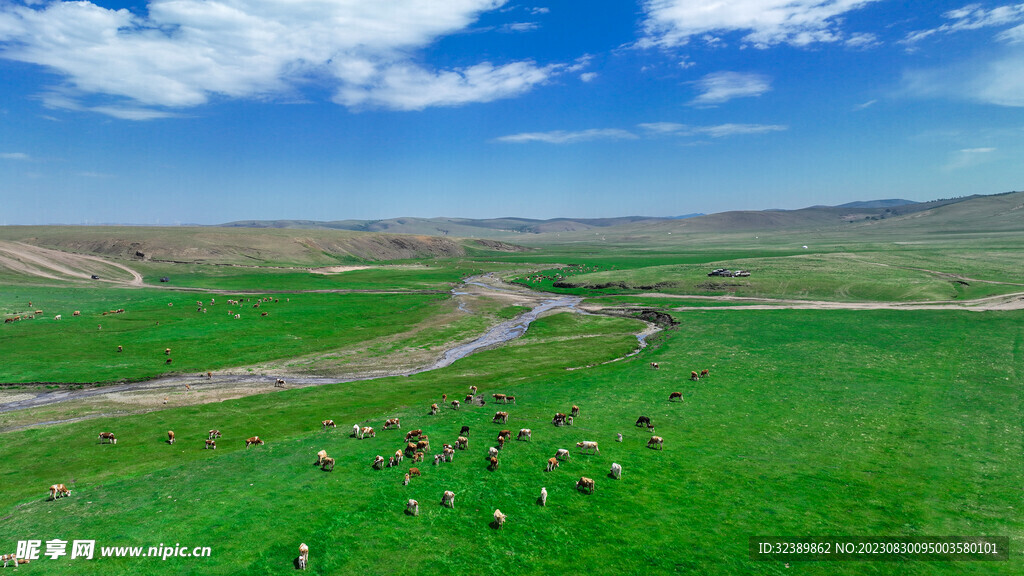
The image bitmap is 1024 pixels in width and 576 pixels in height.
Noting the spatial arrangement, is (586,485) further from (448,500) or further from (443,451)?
(443,451)

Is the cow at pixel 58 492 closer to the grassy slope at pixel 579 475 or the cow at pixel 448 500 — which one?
the grassy slope at pixel 579 475

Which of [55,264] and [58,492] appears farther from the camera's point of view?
[55,264]

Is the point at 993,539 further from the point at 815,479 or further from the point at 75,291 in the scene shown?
the point at 75,291

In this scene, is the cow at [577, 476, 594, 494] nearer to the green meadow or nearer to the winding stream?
the green meadow

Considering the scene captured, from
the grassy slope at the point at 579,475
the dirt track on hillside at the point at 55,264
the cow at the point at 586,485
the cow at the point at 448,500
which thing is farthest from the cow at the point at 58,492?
the dirt track on hillside at the point at 55,264

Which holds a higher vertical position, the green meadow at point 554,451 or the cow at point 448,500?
the cow at point 448,500

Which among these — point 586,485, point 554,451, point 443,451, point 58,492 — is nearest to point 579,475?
point 586,485

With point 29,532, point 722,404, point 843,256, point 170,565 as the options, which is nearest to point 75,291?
point 29,532
